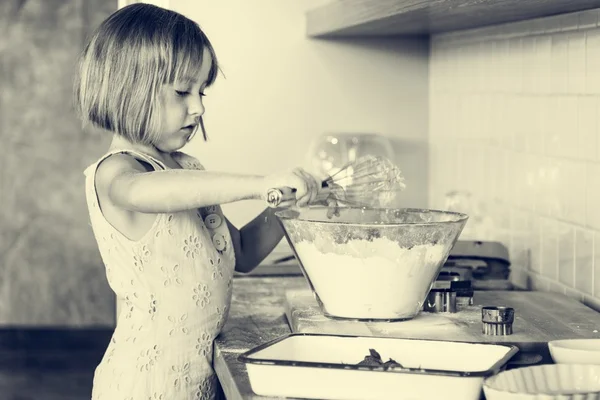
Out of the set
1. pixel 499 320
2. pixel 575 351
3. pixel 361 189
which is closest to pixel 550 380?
pixel 575 351

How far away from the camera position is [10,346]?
4.47m

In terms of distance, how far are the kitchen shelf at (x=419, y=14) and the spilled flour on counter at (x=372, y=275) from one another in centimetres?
34

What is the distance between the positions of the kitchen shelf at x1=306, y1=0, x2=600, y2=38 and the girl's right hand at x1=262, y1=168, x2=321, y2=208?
325mm

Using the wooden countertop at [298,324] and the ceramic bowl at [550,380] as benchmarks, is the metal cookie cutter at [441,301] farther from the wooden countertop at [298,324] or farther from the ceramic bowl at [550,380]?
the ceramic bowl at [550,380]

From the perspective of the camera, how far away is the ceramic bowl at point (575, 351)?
107 cm

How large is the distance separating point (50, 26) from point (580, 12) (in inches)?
129

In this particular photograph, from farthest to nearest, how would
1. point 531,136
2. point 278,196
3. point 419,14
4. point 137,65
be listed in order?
point 531,136 → point 419,14 → point 137,65 → point 278,196

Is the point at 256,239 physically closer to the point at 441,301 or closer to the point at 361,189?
the point at 361,189

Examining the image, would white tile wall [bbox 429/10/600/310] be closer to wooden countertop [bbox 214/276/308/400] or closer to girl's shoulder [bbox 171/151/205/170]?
wooden countertop [bbox 214/276/308/400]

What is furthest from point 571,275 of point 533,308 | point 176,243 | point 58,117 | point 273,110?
point 58,117

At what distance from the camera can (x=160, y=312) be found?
138 cm

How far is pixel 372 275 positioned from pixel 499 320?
173 mm

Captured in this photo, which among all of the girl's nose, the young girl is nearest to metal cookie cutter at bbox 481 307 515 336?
the young girl

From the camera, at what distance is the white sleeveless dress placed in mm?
1371
